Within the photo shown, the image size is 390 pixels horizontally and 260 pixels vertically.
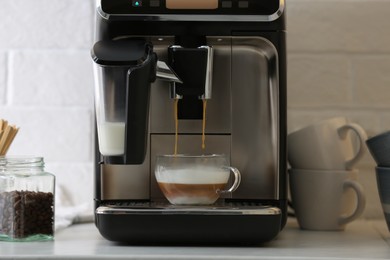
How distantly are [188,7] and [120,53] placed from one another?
14 centimetres

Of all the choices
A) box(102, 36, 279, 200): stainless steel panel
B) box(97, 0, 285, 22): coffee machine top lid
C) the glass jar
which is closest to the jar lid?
the glass jar

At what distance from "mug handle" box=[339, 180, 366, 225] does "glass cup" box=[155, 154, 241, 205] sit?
253mm

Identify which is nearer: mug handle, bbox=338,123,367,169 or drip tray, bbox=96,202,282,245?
drip tray, bbox=96,202,282,245

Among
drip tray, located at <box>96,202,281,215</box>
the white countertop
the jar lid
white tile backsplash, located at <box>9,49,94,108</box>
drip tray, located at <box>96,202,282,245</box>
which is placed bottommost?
the white countertop

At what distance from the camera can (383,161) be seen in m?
1.03

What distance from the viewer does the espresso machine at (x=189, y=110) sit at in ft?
3.00

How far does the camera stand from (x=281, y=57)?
3.37 feet

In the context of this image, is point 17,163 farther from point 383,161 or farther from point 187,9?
point 383,161

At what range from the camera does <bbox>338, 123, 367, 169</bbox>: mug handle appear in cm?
114

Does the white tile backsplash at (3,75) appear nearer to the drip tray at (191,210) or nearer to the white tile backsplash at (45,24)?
the white tile backsplash at (45,24)

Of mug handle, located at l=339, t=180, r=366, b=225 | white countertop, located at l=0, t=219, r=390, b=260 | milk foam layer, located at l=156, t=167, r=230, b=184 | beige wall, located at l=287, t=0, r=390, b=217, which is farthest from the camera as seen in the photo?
beige wall, located at l=287, t=0, r=390, b=217

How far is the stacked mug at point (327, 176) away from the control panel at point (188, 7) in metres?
0.25

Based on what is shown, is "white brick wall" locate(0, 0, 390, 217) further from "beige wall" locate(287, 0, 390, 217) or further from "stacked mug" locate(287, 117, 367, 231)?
"stacked mug" locate(287, 117, 367, 231)

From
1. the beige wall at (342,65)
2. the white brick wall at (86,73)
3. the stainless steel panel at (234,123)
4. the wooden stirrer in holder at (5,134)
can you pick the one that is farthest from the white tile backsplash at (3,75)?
the beige wall at (342,65)
